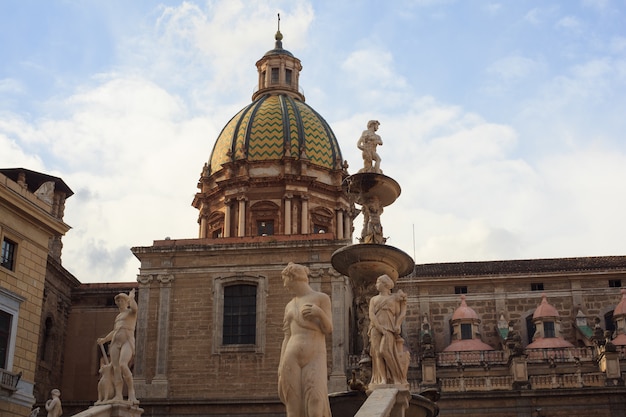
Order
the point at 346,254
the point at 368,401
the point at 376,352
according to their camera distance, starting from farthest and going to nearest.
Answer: the point at 346,254, the point at 376,352, the point at 368,401

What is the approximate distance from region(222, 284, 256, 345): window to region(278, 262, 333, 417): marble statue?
23575 millimetres

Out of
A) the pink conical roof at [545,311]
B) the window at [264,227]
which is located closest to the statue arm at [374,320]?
the pink conical roof at [545,311]

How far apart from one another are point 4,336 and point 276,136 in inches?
807

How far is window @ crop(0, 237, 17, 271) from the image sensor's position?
982 inches

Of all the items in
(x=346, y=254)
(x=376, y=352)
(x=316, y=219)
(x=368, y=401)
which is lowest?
(x=368, y=401)

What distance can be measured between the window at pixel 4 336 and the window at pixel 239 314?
33.6 feet

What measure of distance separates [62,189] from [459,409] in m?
20.0

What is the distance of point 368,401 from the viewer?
12.5 meters

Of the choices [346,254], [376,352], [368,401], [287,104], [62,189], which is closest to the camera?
[368,401]

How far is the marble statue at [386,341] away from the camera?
44.0 ft

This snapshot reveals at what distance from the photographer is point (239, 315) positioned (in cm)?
3409

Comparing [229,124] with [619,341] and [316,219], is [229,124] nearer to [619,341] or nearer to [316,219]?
[316,219]


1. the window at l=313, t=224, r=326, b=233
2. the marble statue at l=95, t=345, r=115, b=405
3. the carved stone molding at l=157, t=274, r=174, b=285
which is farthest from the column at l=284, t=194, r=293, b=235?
the marble statue at l=95, t=345, r=115, b=405

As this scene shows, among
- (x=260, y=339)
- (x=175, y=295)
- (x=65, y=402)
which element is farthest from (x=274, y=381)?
(x=65, y=402)
